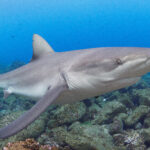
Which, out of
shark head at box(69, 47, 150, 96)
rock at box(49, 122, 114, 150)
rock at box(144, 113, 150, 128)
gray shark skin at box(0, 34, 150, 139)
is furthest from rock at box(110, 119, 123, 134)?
shark head at box(69, 47, 150, 96)

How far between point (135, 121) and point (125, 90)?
184 inches

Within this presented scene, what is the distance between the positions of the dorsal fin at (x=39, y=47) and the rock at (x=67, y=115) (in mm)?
1831

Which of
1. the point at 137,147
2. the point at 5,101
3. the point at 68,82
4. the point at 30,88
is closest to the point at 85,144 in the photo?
the point at 68,82

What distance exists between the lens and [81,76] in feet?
11.1

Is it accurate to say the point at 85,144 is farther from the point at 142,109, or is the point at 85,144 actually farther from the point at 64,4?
the point at 64,4

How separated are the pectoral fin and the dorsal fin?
2.23 meters

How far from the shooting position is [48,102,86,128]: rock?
555cm

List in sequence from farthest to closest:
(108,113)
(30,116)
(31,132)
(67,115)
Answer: (108,113), (67,115), (31,132), (30,116)

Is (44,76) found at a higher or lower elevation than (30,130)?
higher

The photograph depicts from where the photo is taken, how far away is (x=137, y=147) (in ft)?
15.4

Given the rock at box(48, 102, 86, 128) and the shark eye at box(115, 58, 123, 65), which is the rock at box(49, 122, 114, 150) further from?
the shark eye at box(115, 58, 123, 65)

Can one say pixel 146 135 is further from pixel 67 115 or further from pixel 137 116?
pixel 67 115

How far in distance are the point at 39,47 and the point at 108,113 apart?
120 inches

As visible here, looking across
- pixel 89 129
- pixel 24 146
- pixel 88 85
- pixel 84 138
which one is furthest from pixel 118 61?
pixel 89 129
